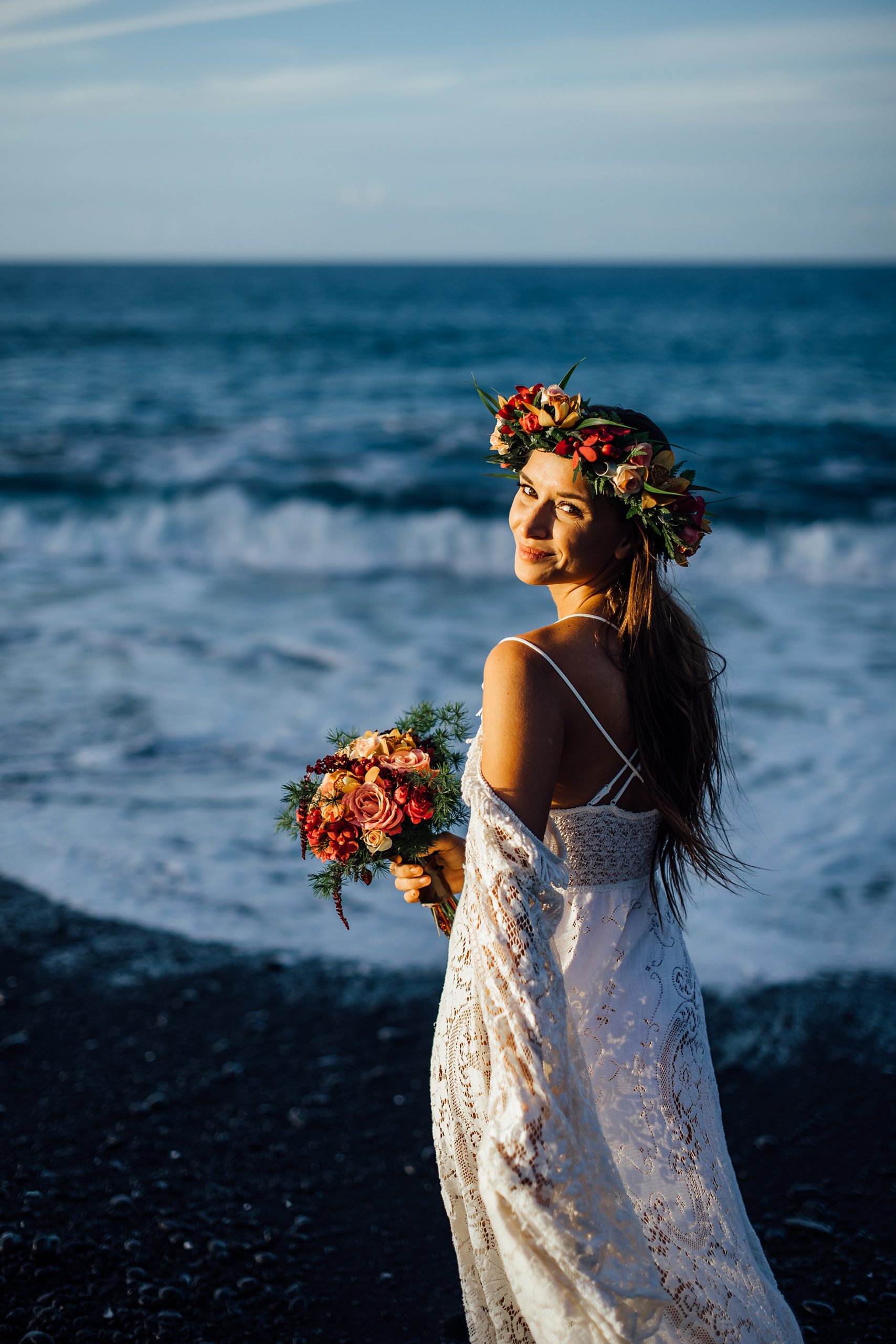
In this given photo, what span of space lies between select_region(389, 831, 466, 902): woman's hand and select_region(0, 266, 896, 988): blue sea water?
8.45 ft

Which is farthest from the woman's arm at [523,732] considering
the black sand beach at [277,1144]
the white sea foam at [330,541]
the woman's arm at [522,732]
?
the white sea foam at [330,541]

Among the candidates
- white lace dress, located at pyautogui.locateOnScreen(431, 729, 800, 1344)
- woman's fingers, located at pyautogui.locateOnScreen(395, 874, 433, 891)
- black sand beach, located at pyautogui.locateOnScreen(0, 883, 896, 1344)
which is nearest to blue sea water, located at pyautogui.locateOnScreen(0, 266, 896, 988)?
black sand beach, located at pyautogui.locateOnScreen(0, 883, 896, 1344)

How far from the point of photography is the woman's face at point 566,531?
2.35 meters

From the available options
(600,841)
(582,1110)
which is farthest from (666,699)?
(582,1110)

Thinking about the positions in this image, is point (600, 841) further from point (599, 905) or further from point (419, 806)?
point (419, 806)

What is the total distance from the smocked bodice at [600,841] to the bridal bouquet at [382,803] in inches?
11.2

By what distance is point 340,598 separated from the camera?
477 inches

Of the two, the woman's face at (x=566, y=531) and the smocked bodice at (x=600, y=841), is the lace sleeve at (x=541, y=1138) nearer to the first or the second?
the smocked bodice at (x=600, y=841)

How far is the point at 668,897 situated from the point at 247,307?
5067 centimetres

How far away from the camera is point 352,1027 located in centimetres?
454

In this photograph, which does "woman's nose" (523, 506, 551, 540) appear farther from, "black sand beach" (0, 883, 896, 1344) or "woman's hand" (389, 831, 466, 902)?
"black sand beach" (0, 883, 896, 1344)

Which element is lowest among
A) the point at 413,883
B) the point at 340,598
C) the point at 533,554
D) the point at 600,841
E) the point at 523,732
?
the point at 340,598

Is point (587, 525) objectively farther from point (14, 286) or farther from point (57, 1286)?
point (14, 286)

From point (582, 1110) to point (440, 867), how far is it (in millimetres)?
732
